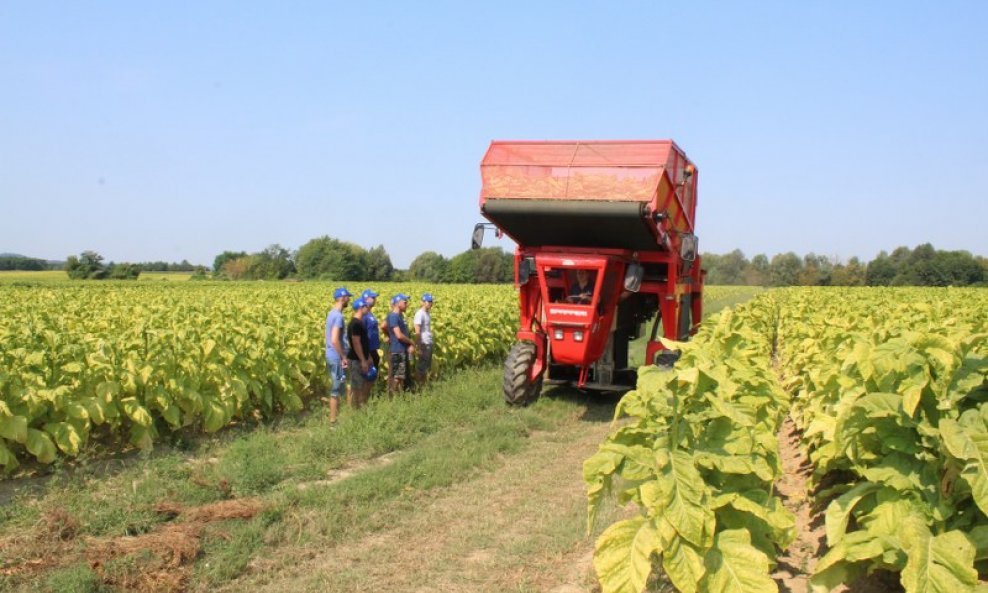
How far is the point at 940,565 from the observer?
3.51 m

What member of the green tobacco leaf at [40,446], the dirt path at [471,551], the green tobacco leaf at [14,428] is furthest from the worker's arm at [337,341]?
the green tobacco leaf at [14,428]

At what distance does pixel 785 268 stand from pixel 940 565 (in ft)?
394

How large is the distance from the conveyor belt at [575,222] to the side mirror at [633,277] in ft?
1.15

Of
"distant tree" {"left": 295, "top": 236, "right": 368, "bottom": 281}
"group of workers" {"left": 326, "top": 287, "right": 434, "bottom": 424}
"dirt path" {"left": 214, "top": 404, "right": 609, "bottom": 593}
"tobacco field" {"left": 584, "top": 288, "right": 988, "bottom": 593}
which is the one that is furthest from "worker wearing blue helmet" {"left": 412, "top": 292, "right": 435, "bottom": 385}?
"distant tree" {"left": 295, "top": 236, "right": 368, "bottom": 281}

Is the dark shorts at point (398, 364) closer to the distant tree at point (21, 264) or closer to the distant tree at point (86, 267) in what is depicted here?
the distant tree at point (86, 267)

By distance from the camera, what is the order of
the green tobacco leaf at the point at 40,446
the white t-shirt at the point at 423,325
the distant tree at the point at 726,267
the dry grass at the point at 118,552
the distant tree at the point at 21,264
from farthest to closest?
1. the distant tree at the point at 726,267
2. the distant tree at the point at 21,264
3. the white t-shirt at the point at 423,325
4. the green tobacco leaf at the point at 40,446
5. the dry grass at the point at 118,552

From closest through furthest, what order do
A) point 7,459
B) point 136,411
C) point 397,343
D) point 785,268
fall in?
1. point 7,459
2. point 136,411
3. point 397,343
4. point 785,268

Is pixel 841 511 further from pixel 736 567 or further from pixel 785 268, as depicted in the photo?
pixel 785 268

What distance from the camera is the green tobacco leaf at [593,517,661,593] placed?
395 cm

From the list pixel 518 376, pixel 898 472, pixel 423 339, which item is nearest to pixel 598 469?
pixel 898 472

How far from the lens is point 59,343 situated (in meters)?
8.06

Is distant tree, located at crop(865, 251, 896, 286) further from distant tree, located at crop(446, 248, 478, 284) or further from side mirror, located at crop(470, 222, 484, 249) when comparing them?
side mirror, located at crop(470, 222, 484, 249)

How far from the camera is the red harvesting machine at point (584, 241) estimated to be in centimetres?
984

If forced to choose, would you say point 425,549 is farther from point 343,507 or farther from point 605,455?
point 605,455
